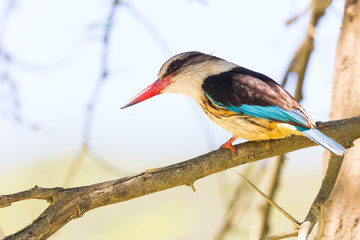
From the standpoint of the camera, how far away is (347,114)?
9.66 ft

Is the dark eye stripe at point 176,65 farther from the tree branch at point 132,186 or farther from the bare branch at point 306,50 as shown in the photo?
the bare branch at point 306,50

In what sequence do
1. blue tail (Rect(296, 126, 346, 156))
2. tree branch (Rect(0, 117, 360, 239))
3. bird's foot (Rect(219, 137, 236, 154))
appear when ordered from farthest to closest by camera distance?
bird's foot (Rect(219, 137, 236, 154)) < blue tail (Rect(296, 126, 346, 156)) < tree branch (Rect(0, 117, 360, 239))

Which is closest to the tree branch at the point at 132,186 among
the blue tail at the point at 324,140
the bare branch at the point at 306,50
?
the blue tail at the point at 324,140

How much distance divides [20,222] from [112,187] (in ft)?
5.30

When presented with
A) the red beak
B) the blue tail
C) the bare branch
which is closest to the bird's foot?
the blue tail

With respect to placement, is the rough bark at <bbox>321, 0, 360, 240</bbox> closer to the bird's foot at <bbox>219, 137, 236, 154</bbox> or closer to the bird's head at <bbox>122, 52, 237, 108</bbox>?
the bird's foot at <bbox>219, 137, 236, 154</bbox>

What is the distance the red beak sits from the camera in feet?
9.39

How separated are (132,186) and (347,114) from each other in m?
1.52

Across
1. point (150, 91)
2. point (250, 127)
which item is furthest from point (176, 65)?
point (250, 127)

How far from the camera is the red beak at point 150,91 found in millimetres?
2861

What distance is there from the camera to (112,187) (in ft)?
6.89

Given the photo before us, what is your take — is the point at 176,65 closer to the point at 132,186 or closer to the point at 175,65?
the point at 175,65

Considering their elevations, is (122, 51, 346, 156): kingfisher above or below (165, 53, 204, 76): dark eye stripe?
below

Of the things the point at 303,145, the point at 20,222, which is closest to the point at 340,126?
the point at 303,145
